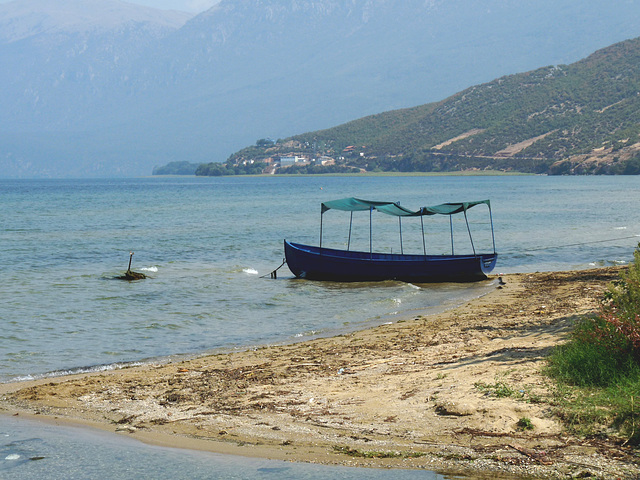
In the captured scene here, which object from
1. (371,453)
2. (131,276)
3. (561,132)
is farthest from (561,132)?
(371,453)

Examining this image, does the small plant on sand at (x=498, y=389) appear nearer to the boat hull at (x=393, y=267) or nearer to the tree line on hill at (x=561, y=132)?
the boat hull at (x=393, y=267)

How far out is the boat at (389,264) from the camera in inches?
958

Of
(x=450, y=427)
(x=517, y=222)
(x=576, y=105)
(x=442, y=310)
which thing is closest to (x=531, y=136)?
(x=576, y=105)

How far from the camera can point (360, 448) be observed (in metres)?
8.10

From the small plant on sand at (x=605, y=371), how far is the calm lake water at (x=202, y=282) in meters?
6.09

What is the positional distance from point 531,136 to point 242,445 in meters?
177

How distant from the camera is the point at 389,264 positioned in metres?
24.5

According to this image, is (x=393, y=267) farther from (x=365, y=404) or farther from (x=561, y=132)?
(x=561, y=132)

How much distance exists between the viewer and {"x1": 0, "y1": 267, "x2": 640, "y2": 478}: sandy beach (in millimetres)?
7758

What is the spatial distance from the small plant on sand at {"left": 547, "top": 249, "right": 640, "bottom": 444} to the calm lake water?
240 inches

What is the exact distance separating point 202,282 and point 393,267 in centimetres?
628

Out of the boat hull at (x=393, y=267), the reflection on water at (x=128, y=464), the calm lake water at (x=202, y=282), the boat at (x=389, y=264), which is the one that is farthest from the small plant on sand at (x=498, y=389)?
the boat hull at (x=393, y=267)

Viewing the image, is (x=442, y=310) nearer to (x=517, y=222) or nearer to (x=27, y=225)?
(x=517, y=222)

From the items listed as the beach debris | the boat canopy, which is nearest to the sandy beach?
the boat canopy
